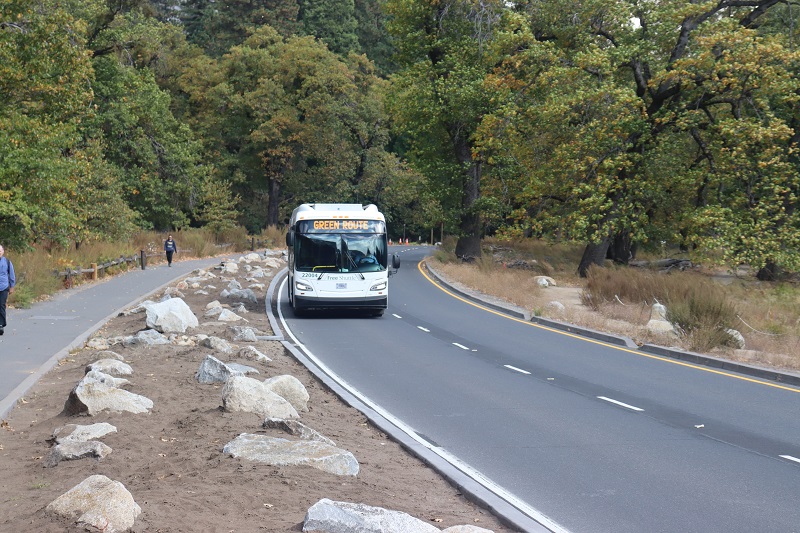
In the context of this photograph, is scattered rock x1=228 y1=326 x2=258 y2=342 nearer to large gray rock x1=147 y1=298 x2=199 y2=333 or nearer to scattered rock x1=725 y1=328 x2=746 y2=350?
large gray rock x1=147 y1=298 x2=199 y2=333

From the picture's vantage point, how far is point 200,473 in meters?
7.14

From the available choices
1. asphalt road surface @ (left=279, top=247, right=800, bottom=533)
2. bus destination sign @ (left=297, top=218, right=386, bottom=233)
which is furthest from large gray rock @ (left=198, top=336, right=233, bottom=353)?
bus destination sign @ (left=297, top=218, right=386, bottom=233)

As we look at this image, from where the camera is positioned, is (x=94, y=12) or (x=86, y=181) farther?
(x=94, y=12)

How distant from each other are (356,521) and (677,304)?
15449mm

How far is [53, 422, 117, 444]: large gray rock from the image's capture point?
8.27 m

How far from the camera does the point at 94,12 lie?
43.6 meters

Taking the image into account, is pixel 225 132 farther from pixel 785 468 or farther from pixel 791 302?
pixel 785 468

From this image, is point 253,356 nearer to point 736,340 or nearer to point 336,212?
point 736,340

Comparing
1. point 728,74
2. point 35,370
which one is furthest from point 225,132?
point 35,370

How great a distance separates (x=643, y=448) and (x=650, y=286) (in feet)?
55.2

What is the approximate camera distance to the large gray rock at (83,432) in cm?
827

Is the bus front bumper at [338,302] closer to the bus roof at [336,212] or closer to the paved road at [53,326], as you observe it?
the bus roof at [336,212]

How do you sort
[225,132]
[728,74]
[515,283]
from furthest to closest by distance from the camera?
[225,132]
[515,283]
[728,74]

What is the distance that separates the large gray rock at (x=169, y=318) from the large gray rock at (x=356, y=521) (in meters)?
12.3
